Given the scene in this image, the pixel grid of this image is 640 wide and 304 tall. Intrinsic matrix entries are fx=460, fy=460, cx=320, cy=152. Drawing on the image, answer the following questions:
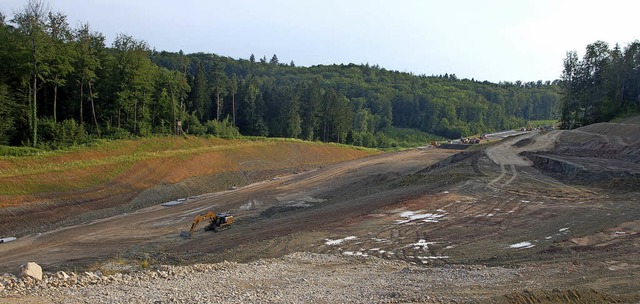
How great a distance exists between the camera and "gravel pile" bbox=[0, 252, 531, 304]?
12523mm

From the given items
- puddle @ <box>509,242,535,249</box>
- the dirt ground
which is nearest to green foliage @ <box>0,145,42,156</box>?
the dirt ground

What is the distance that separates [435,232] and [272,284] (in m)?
9.91

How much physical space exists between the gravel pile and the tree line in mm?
63034

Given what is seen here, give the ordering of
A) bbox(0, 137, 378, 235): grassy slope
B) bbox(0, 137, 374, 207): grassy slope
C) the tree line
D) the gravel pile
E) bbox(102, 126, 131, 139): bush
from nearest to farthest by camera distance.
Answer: the gravel pile < bbox(0, 137, 378, 235): grassy slope < bbox(0, 137, 374, 207): grassy slope < bbox(102, 126, 131, 139): bush < the tree line

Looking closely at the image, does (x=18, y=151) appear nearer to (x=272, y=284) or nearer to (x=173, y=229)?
(x=173, y=229)

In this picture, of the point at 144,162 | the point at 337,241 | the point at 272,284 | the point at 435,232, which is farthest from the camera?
the point at 144,162

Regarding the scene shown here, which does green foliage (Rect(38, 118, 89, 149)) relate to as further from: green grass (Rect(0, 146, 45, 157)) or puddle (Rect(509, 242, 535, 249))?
puddle (Rect(509, 242, 535, 249))

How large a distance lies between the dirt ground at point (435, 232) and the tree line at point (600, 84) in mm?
40063

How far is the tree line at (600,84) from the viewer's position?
66.4 m

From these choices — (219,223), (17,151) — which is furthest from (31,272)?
(17,151)

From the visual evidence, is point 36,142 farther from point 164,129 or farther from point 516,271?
point 516,271

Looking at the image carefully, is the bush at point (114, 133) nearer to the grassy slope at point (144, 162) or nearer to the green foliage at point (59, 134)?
the grassy slope at point (144, 162)

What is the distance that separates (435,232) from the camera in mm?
21359

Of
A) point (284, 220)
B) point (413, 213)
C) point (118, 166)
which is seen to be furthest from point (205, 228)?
point (118, 166)
